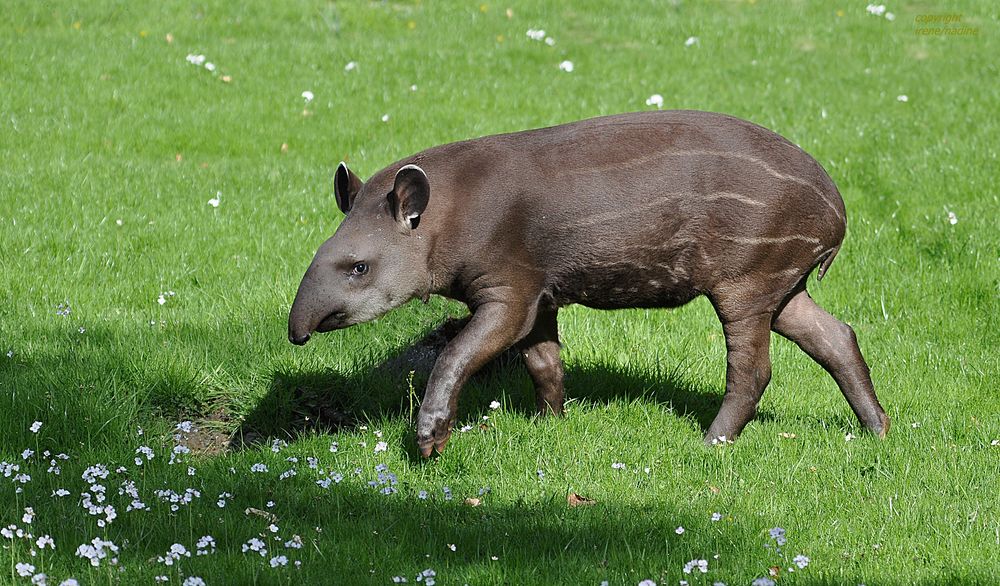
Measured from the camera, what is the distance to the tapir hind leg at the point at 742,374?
617cm

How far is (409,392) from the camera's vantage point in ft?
22.7

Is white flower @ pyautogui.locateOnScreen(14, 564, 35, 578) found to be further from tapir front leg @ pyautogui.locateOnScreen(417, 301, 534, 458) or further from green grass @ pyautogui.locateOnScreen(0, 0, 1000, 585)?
tapir front leg @ pyautogui.locateOnScreen(417, 301, 534, 458)

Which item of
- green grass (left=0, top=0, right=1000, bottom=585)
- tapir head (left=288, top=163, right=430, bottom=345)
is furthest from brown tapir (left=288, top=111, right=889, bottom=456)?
green grass (left=0, top=0, right=1000, bottom=585)

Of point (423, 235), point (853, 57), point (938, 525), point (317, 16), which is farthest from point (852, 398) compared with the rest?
point (317, 16)

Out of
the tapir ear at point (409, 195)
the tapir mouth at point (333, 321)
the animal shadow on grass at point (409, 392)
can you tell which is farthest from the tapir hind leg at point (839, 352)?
the tapir mouth at point (333, 321)

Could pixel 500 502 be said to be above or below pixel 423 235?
below

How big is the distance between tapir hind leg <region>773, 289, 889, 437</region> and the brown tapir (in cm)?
41

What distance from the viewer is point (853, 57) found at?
14.6 metres

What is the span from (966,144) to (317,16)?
8255mm

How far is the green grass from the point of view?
5.00m

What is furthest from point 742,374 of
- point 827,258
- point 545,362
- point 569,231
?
point 569,231

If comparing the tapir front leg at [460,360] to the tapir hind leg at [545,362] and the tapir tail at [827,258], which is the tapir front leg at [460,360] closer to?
the tapir hind leg at [545,362]

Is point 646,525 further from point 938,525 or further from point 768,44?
point 768,44

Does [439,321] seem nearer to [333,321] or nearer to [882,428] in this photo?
[333,321]
